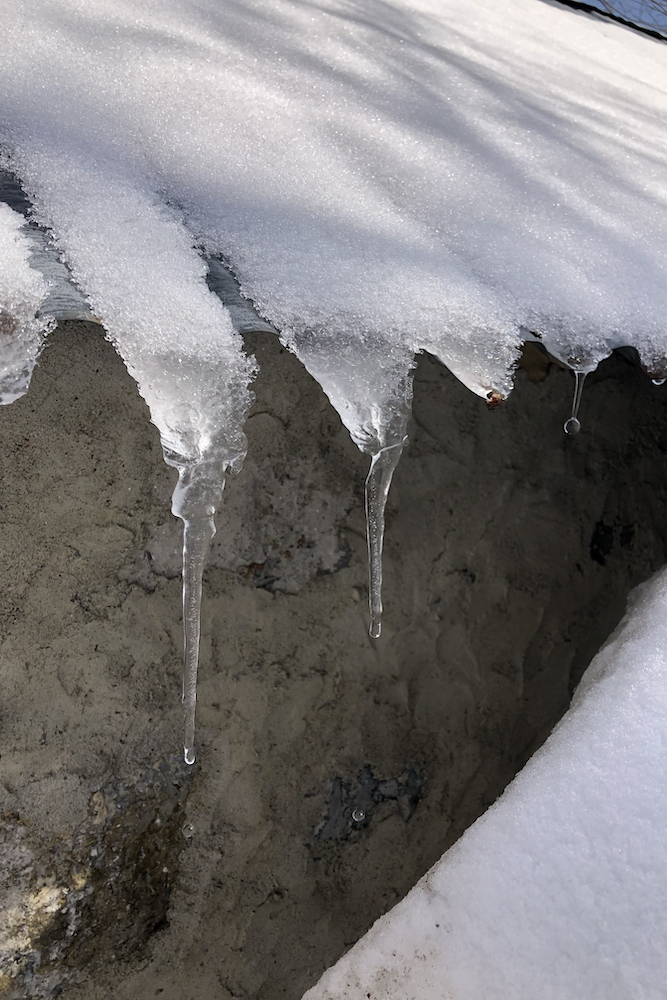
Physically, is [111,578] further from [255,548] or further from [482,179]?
[482,179]

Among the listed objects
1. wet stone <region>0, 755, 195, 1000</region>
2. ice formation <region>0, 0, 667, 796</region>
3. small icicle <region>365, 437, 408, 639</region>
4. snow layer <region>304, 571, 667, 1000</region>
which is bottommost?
wet stone <region>0, 755, 195, 1000</region>

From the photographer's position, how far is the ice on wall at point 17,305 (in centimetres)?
80

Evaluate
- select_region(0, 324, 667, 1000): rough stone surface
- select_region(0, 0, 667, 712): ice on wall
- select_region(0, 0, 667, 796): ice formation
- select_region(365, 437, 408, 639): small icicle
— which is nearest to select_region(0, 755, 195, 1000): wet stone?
select_region(0, 324, 667, 1000): rough stone surface

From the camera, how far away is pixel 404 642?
2.06 m

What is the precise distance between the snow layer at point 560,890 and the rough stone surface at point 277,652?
0.87 m

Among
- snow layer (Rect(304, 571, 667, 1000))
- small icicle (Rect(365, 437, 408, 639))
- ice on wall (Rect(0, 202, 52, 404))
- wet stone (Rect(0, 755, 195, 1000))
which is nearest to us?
ice on wall (Rect(0, 202, 52, 404))

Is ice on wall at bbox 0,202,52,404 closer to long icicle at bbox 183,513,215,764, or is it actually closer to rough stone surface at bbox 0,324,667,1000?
long icicle at bbox 183,513,215,764

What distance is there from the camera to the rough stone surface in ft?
5.86

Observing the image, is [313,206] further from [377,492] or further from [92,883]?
[92,883]

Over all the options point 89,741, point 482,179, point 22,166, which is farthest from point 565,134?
point 89,741

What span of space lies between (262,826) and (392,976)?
0.96 metres

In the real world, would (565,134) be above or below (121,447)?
above

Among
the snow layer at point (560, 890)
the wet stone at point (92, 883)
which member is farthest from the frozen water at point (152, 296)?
the wet stone at point (92, 883)

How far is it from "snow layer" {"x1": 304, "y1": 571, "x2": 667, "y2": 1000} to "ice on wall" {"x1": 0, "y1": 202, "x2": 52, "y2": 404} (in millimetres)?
951
